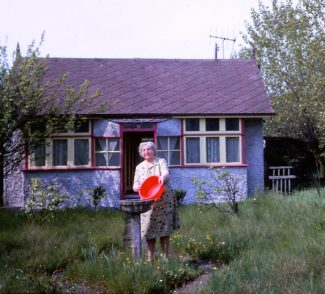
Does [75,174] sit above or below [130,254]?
above

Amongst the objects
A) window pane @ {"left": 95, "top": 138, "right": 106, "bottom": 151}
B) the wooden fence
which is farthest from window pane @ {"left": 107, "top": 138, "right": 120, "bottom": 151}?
the wooden fence

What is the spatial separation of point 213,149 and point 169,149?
4.33 ft

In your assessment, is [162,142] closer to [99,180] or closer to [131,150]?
[99,180]

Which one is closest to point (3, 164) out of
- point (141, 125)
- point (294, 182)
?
point (141, 125)

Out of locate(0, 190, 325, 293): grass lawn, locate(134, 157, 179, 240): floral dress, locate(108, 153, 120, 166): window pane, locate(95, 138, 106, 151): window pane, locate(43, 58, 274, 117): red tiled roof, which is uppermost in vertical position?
locate(43, 58, 274, 117): red tiled roof

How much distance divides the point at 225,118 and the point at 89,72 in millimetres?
4961

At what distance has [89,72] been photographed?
1595cm

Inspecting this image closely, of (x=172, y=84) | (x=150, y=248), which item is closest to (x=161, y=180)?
(x=150, y=248)

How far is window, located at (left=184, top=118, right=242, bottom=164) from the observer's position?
46.2 feet

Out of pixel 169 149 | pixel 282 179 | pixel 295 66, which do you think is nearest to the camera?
pixel 169 149

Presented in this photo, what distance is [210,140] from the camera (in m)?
14.2

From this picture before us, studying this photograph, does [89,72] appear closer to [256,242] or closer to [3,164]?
[3,164]

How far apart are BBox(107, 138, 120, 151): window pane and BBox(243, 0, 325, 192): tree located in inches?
262

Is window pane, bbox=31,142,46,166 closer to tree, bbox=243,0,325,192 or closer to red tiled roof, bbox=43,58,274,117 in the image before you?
red tiled roof, bbox=43,58,274,117
